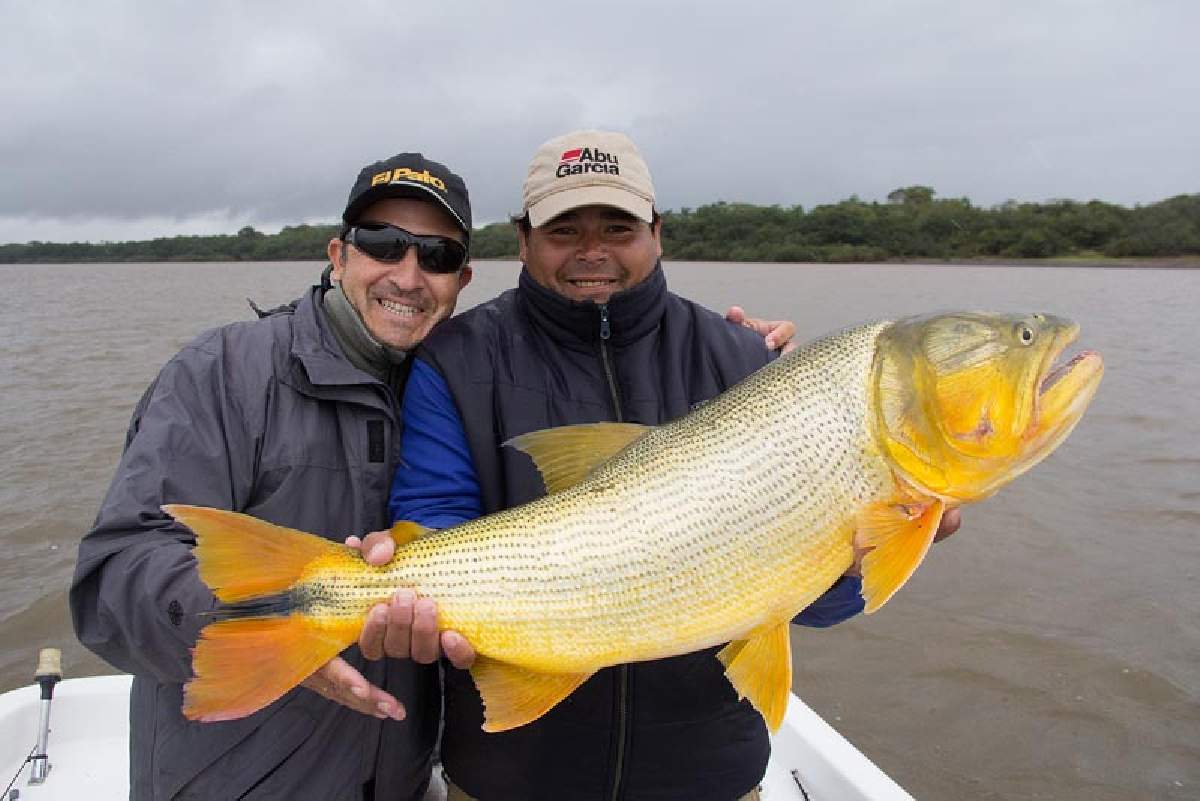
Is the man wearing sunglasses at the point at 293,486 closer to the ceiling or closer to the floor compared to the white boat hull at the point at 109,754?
closer to the ceiling

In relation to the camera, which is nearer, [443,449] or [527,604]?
[527,604]

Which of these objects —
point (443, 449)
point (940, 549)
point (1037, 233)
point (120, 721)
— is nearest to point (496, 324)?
point (443, 449)

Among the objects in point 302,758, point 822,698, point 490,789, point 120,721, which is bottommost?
point 822,698

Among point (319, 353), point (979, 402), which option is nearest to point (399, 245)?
point (319, 353)

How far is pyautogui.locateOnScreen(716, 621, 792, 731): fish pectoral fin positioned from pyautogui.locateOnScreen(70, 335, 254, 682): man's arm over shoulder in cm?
164

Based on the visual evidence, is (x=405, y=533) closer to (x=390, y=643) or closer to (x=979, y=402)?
(x=390, y=643)

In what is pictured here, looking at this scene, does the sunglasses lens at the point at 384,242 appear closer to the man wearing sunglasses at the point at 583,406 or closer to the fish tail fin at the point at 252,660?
the man wearing sunglasses at the point at 583,406

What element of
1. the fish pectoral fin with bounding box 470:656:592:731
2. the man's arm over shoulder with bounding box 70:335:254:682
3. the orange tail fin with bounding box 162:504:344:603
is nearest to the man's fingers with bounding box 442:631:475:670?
the fish pectoral fin with bounding box 470:656:592:731

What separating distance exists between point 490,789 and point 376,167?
254 cm

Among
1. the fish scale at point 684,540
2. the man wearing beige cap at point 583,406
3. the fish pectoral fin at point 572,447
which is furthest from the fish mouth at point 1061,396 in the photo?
the fish pectoral fin at point 572,447

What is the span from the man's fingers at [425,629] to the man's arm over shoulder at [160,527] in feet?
1.99

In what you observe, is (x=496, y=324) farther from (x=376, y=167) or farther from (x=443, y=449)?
(x=376, y=167)

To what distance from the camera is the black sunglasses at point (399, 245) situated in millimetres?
3332

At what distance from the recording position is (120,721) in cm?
457
